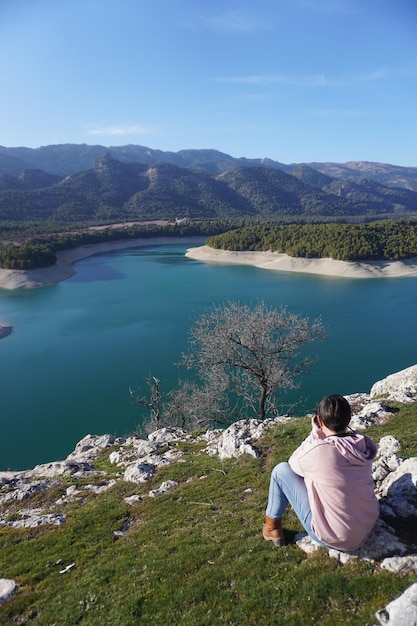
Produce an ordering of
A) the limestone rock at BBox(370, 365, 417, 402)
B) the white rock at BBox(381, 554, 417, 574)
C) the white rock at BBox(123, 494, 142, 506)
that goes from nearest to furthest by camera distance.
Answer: the white rock at BBox(381, 554, 417, 574) → the white rock at BBox(123, 494, 142, 506) → the limestone rock at BBox(370, 365, 417, 402)

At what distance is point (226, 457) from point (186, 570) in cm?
413

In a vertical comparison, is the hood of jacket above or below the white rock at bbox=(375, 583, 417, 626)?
above

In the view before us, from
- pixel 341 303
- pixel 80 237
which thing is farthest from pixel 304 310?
pixel 80 237

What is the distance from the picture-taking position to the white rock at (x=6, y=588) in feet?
16.4

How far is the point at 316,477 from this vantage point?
13.0 feet

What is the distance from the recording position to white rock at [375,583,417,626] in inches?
128

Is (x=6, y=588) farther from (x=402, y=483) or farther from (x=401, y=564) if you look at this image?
(x=402, y=483)

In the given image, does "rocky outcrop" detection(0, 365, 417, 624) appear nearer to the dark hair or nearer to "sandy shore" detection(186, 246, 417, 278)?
the dark hair

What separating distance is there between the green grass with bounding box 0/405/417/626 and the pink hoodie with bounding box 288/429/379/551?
0.39 m

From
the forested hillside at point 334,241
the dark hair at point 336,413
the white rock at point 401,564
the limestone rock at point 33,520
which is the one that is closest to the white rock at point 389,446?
the white rock at point 401,564

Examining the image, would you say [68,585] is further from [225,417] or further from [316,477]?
[225,417]

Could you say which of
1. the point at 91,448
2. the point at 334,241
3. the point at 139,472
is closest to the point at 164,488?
the point at 139,472

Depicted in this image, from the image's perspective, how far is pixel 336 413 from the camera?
390 centimetres

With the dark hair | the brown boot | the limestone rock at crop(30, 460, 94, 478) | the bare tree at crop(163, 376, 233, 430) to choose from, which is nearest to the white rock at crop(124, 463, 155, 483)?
the limestone rock at crop(30, 460, 94, 478)
